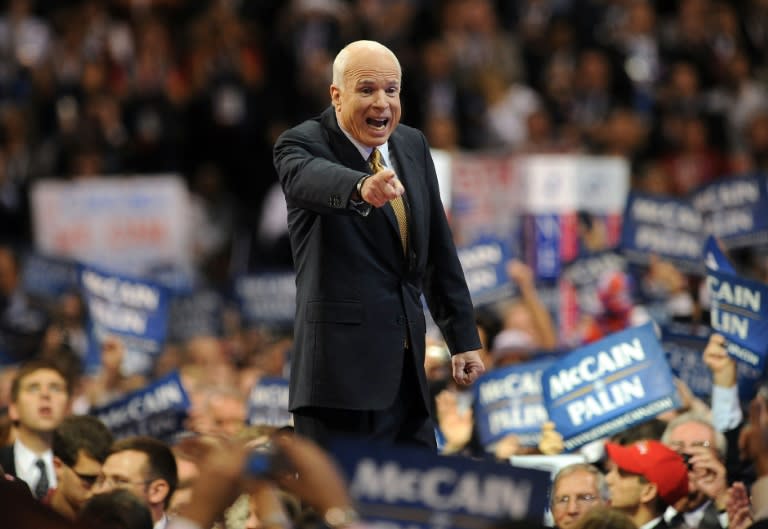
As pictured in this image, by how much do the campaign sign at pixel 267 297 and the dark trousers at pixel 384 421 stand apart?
6984 mm

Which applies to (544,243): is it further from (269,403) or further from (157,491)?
(157,491)

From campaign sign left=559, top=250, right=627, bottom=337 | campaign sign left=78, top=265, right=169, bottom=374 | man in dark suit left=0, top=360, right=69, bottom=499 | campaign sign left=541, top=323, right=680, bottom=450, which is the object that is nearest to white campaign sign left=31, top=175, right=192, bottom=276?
campaign sign left=78, top=265, right=169, bottom=374

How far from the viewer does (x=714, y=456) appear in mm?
6957

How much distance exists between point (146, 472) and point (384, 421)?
164cm

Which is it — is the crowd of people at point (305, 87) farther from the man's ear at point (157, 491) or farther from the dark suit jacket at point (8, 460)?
the man's ear at point (157, 491)

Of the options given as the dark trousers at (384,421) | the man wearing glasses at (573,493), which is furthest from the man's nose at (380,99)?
the man wearing glasses at (573,493)

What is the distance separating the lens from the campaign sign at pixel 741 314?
736 centimetres

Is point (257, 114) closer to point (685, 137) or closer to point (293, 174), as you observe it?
point (685, 137)

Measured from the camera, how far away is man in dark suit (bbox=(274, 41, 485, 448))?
206 inches

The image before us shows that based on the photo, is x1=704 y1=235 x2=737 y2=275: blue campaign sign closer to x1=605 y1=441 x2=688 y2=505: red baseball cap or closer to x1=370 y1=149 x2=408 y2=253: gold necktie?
x1=605 y1=441 x2=688 y2=505: red baseball cap

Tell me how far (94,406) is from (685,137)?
703 cm

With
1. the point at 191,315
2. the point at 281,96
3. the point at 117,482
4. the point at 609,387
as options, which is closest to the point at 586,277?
the point at 191,315

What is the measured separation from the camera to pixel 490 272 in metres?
10.3

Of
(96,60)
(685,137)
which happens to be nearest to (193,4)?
(96,60)
